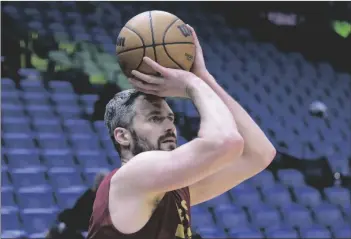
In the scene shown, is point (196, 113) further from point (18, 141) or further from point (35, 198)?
point (35, 198)

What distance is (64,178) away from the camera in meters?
6.27

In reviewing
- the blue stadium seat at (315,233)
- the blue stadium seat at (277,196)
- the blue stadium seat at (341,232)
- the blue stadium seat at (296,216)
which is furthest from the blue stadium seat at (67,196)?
the blue stadium seat at (341,232)

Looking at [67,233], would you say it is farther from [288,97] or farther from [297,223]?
[288,97]

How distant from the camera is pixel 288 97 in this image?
29.5 ft

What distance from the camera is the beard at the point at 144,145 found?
2111mm

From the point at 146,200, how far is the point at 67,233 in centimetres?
379

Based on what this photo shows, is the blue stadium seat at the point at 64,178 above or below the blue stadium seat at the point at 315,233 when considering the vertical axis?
above

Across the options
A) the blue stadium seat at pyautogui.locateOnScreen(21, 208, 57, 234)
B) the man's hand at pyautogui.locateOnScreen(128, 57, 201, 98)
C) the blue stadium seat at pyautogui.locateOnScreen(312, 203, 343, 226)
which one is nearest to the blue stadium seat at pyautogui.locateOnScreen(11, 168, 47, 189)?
the blue stadium seat at pyautogui.locateOnScreen(21, 208, 57, 234)

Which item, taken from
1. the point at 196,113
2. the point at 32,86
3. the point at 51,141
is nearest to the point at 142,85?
the point at 51,141

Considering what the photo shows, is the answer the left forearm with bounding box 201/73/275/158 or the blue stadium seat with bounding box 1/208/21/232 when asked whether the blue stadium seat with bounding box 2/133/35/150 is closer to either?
the blue stadium seat with bounding box 1/208/21/232

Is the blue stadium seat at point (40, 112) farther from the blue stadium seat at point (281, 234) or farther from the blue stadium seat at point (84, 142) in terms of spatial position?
the blue stadium seat at point (281, 234)

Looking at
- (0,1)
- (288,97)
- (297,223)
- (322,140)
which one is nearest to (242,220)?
(297,223)

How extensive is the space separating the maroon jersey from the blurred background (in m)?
3.65

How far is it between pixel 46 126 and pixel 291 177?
2.69 meters
